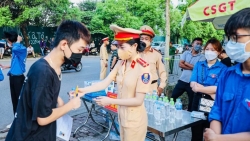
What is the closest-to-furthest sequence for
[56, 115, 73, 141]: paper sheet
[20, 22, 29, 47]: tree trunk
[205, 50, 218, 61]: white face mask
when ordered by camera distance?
[56, 115, 73, 141]: paper sheet, [205, 50, 218, 61]: white face mask, [20, 22, 29, 47]: tree trunk

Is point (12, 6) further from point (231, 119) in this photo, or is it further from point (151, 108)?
point (231, 119)

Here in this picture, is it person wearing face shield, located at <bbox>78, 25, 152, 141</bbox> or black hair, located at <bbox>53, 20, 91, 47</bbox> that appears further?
person wearing face shield, located at <bbox>78, 25, 152, 141</bbox>

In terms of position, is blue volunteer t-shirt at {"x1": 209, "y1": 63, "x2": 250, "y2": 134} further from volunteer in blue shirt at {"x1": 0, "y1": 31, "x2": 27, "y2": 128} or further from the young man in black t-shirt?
volunteer in blue shirt at {"x1": 0, "y1": 31, "x2": 27, "y2": 128}

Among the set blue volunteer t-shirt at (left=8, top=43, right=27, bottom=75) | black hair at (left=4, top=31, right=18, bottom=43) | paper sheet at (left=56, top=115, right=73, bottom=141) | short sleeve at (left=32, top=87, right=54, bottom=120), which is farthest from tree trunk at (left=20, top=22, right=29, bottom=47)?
short sleeve at (left=32, top=87, right=54, bottom=120)

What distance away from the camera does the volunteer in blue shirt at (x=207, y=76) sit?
2742 mm

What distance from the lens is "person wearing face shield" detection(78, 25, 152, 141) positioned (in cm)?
205

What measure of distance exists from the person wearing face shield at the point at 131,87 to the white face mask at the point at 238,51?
2.69ft

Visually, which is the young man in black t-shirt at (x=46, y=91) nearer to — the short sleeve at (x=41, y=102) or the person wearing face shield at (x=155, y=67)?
the short sleeve at (x=41, y=102)

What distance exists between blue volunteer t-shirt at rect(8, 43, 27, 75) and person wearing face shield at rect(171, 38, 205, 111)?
9.60ft

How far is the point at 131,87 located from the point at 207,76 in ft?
4.13

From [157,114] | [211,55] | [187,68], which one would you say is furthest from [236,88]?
[187,68]

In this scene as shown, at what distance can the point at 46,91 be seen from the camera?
4.70 ft

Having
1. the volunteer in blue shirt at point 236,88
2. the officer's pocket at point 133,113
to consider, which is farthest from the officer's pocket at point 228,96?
the officer's pocket at point 133,113

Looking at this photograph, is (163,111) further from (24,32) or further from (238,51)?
(24,32)
